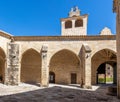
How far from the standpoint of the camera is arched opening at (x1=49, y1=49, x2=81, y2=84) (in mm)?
18359

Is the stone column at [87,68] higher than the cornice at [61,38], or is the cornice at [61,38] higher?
the cornice at [61,38]

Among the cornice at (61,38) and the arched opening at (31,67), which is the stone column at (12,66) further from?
the arched opening at (31,67)

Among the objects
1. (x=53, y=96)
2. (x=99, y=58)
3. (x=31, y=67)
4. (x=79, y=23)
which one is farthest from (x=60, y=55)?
(x=53, y=96)

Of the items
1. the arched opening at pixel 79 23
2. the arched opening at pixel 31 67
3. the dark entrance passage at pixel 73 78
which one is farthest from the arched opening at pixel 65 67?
the arched opening at pixel 79 23

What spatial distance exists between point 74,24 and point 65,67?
6.77 meters

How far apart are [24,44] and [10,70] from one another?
296 cm

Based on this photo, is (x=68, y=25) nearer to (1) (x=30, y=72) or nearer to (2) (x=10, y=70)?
(1) (x=30, y=72)

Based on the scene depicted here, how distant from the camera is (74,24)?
2220 cm

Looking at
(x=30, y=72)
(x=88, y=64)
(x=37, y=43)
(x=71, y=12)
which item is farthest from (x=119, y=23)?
(x=71, y=12)

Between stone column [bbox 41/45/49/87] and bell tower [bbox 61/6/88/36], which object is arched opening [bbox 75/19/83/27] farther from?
stone column [bbox 41/45/49/87]

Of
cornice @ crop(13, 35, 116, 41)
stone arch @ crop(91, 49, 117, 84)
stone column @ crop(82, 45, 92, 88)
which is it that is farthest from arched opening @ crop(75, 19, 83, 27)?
stone column @ crop(82, 45, 92, 88)

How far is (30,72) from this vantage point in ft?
61.6

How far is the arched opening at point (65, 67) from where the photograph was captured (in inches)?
723

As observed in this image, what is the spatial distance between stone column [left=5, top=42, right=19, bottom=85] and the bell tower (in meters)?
8.79
